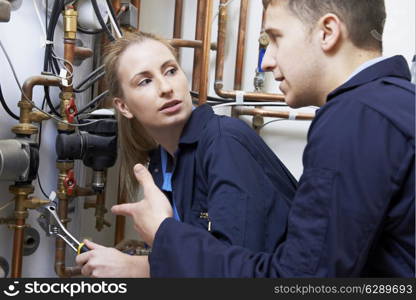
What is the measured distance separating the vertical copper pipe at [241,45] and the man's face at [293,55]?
927mm

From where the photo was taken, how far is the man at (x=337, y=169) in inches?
22.3

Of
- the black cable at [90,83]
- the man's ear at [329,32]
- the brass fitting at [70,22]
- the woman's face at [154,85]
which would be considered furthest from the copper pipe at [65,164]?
the man's ear at [329,32]

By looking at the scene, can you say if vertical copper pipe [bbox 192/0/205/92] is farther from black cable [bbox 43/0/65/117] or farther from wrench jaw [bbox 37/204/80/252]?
wrench jaw [bbox 37/204/80/252]

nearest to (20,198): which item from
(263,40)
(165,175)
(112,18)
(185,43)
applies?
(165,175)

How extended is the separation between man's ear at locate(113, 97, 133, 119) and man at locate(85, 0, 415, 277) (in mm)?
506

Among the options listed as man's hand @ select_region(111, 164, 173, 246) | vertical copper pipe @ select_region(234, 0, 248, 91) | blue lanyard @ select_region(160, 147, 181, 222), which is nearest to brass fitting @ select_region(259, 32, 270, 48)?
vertical copper pipe @ select_region(234, 0, 248, 91)

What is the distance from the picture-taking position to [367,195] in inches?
22.2

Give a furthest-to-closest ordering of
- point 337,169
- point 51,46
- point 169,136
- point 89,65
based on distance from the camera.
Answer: point 89,65 < point 51,46 < point 169,136 < point 337,169

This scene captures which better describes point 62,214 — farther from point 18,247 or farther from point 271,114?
point 271,114

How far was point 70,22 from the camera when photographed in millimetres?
1299

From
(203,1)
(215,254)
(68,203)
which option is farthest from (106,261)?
(203,1)

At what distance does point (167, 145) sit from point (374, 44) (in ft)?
1.96

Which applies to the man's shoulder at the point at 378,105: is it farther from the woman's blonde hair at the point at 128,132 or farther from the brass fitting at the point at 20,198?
the brass fitting at the point at 20,198

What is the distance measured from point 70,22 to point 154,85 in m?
0.38
